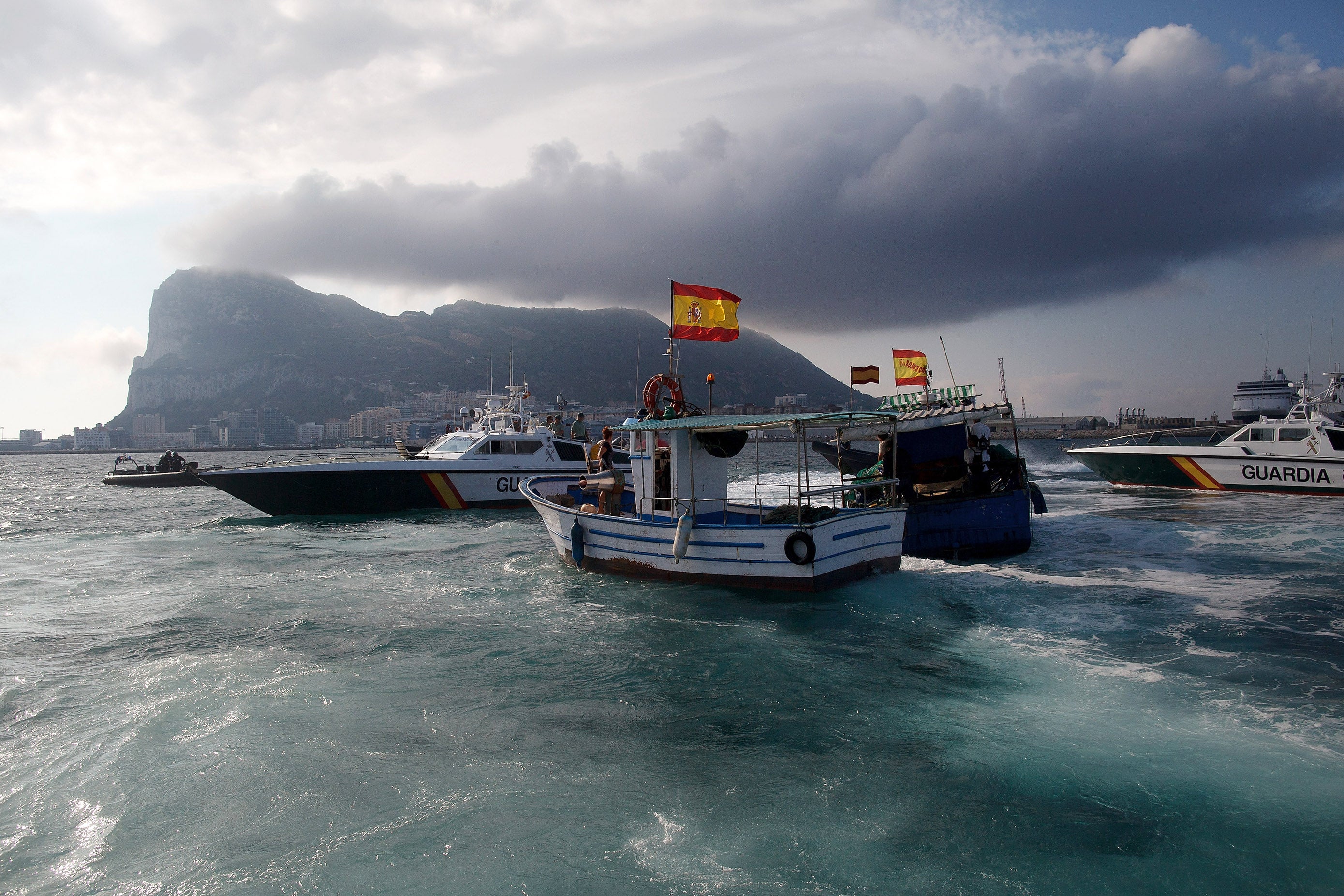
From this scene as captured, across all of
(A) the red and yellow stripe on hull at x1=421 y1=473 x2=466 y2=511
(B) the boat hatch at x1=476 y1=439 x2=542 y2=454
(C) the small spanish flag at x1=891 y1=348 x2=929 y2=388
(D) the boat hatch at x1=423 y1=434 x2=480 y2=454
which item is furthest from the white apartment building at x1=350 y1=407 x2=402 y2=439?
(C) the small spanish flag at x1=891 y1=348 x2=929 y2=388

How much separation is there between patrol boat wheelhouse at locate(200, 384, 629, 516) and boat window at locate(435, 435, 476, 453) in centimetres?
4

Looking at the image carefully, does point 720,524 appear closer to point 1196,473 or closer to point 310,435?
point 1196,473

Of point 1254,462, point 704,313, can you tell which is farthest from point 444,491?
point 1254,462

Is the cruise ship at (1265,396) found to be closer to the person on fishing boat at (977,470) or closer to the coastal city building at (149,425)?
the person on fishing boat at (977,470)

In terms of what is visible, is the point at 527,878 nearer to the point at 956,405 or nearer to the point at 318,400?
the point at 956,405

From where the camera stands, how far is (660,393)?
14805 mm

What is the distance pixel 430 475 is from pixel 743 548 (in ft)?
51.7

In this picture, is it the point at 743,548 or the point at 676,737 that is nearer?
the point at 676,737

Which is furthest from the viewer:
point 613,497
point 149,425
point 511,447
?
point 149,425

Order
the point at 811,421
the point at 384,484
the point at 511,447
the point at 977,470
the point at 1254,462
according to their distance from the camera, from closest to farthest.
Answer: the point at 811,421, the point at 977,470, the point at 384,484, the point at 1254,462, the point at 511,447

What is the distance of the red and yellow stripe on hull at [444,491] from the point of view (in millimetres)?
24406

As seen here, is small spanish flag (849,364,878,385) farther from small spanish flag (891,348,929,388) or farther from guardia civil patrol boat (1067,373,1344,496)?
guardia civil patrol boat (1067,373,1344,496)

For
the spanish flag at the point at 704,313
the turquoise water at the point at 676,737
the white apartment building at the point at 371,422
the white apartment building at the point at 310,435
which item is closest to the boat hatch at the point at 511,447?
the turquoise water at the point at 676,737

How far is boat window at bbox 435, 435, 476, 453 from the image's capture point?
25.9 meters
